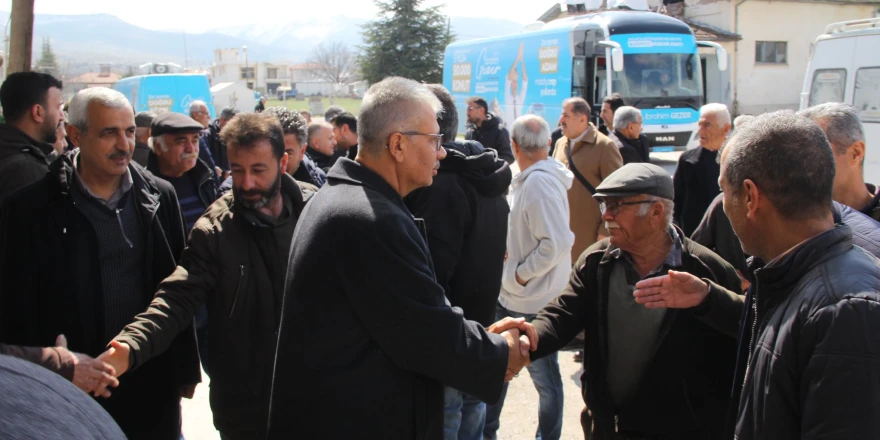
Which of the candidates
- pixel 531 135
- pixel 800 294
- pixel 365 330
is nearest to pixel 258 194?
pixel 365 330

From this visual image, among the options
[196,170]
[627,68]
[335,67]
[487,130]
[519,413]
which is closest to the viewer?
[196,170]

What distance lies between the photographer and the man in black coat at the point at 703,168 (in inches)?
214

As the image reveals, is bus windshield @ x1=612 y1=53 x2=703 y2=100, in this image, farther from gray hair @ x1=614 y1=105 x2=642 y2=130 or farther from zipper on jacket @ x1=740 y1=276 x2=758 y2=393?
zipper on jacket @ x1=740 y1=276 x2=758 y2=393

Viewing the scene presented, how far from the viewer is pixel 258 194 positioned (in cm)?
310

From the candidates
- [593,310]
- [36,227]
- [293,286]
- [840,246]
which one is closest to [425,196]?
[593,310]

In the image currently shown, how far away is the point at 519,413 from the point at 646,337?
2320 millimetres

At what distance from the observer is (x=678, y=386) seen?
2580 mm

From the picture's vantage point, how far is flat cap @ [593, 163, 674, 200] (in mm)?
2645

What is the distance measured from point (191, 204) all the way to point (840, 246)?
3.72m

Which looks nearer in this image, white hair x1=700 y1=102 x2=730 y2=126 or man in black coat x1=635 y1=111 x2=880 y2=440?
man in black coat x1=635 y1=111 x2=880 y2=440

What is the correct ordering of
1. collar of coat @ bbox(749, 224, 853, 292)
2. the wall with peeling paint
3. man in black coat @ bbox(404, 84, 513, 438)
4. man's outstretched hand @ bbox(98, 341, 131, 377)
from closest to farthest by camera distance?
collar of coat @ bbox(749, 224, 853, 292) < man's outstretched hand @ bbox(98, 341, 131, 377) < man in black coat @ bbox(404, 84, 513, 438) < the wall with peeling paint

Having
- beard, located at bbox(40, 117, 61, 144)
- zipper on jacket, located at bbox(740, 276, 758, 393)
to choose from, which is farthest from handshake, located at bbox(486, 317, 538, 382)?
beard, located at bbox(40, 117, 61, 144)

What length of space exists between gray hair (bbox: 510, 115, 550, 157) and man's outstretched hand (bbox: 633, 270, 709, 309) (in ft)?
6.58

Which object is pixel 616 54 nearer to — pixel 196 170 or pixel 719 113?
pixel 719 113
